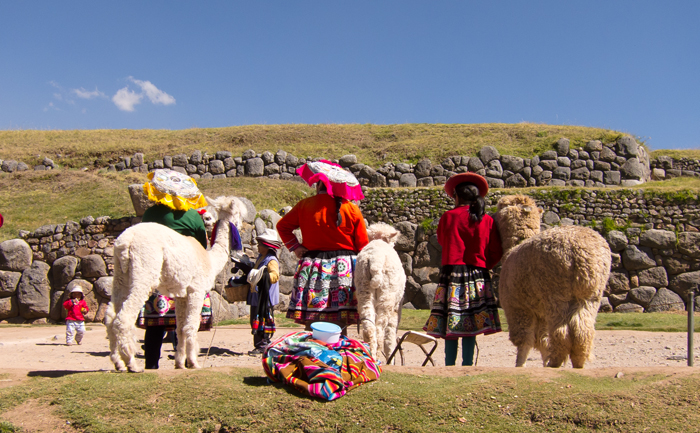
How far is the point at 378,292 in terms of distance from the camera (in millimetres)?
4305

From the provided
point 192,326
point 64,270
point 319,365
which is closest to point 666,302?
point 319,365

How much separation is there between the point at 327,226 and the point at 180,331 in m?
1.53

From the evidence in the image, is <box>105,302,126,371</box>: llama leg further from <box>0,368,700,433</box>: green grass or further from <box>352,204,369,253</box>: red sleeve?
<box>352,204,369,253</box>: red sleeve

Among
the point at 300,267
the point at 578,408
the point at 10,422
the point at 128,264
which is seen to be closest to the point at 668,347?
the point at 578,408

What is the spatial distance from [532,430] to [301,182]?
15.3 meters

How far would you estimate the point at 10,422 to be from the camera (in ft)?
9.84

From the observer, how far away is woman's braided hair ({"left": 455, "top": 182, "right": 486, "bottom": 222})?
15.0 feet

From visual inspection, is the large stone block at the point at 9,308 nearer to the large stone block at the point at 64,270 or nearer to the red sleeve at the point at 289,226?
the large stone block at the point at 64,270

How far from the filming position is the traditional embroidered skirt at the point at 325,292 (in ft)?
14.6

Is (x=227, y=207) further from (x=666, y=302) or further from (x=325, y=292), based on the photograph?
(x=666, y=302)

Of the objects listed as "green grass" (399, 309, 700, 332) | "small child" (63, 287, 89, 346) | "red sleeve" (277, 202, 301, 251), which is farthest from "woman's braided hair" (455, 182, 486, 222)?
"small child" (63, 287, 89, 346)

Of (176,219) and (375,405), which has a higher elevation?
(176,219)

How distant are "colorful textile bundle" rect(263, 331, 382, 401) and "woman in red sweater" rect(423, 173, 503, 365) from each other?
3.96ft

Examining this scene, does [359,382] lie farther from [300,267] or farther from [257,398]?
[300,267]
